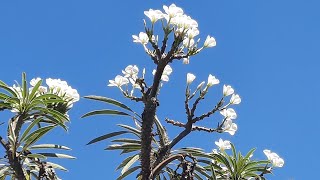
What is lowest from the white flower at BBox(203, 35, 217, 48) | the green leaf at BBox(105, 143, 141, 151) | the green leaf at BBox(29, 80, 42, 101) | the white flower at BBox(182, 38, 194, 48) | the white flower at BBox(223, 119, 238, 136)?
the green leaf at BBox(105, 143, 141, 151)

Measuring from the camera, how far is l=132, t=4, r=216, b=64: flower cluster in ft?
12.4

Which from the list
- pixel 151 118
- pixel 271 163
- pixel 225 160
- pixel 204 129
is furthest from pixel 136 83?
pixel 271 163

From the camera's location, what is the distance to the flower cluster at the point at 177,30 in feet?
12.4

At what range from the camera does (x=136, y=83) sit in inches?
153

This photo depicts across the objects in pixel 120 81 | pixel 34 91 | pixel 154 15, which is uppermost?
pixel 154 15

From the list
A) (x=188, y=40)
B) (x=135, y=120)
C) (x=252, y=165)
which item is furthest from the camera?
(x=252, y=165)

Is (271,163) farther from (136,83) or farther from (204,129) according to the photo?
(136,83)

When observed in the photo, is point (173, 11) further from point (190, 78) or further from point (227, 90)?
point (227, 90)

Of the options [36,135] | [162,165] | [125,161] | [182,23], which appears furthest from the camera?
[125,161]

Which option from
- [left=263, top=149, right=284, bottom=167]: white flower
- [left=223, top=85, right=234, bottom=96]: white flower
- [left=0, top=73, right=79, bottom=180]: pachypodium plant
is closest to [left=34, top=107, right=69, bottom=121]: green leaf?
[left=0, top=73, right=79, bottom=180]: pachypodium plant

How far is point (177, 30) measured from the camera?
378 centimetres

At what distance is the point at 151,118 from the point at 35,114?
0.86 metres

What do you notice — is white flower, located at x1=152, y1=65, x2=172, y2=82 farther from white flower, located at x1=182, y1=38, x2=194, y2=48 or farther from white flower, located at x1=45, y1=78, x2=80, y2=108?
white flower, located at x1=45, y1=78, x2=80, y2=108

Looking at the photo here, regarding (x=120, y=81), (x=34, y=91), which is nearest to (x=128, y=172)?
(x=120, y=81)
